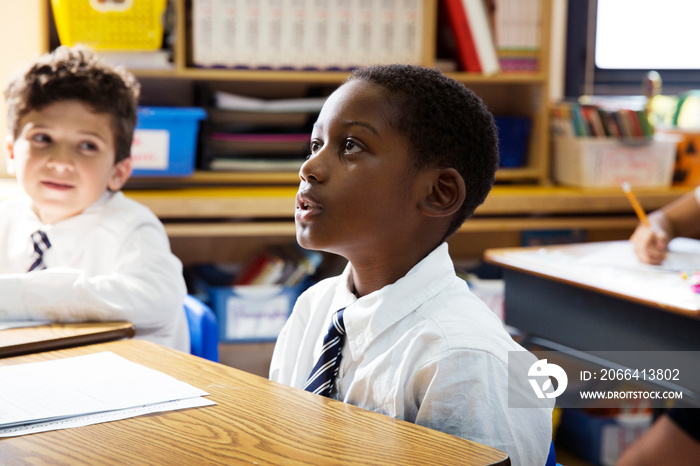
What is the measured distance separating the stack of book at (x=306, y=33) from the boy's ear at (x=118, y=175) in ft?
3.63

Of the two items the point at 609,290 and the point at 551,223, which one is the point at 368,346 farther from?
the point at 551,223

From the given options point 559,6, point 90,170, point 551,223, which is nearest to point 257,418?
point 90,170

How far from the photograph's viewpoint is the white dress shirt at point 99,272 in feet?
4.08

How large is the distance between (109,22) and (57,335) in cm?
161

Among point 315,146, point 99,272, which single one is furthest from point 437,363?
point 99,272

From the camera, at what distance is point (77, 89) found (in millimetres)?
1533

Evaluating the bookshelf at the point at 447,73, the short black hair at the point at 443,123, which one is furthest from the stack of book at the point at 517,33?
the short black hair at the point at 443,123

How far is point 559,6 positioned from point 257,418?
2789 mm

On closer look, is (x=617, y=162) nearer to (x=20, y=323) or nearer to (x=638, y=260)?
(x=638, y=260)

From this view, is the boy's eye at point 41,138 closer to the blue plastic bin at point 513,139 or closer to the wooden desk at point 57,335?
the wooden desk at point 57,335

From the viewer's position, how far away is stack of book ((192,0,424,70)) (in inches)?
103

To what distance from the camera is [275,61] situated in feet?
8.84

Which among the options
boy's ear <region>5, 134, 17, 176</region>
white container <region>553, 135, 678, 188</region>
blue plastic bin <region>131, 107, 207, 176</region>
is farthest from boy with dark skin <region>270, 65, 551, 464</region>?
white container <region>553, 135, 678, 188</region>

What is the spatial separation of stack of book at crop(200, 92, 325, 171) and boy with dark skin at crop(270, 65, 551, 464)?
166 centimetres
